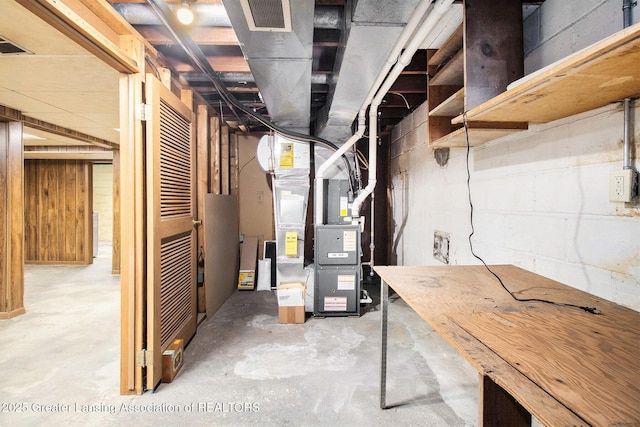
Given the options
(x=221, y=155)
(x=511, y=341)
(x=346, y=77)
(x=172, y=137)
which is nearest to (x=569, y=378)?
(x=511, y=341)

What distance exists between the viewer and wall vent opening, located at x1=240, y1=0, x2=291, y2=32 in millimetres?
1247

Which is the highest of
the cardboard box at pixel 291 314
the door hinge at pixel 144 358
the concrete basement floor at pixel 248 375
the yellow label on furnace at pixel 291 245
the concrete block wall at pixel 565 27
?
the concrete block wall at pixel 565 27

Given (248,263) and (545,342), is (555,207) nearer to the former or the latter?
(545,342)

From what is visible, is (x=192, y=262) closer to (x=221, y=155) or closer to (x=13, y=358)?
(x=13, y=358)

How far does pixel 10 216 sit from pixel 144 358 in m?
Answer: 2.38

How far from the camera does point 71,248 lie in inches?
206

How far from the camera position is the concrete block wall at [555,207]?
1.19 meters

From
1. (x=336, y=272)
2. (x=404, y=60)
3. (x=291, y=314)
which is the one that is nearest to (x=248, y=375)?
(x=291, y=314)

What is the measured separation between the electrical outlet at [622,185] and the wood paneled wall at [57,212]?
6.57 metres

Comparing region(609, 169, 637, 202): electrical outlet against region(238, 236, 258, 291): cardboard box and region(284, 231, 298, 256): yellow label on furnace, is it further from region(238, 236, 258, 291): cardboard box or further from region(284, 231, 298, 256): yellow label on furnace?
region(238, 236, 258, 291): cardboard box

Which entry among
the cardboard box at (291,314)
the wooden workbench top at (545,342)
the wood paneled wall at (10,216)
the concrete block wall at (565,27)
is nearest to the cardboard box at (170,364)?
the cardboard box at (291,314)

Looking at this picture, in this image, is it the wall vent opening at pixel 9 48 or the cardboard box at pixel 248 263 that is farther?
the cardboard box at pixel 248 263

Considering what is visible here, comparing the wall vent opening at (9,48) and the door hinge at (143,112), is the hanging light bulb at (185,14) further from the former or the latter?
the wall vent opening at (9,48)

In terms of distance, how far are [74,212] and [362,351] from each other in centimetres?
555
